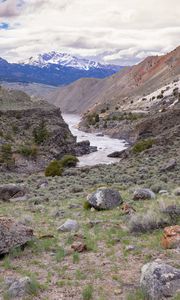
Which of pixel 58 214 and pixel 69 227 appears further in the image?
pixel 58 214

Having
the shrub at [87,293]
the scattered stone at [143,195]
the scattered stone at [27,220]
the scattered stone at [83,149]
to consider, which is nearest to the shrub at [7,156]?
the scattered stone at [83,149]

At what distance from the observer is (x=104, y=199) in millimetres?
17031

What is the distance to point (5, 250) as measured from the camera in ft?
37.2

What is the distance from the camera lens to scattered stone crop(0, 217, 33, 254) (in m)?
11.3

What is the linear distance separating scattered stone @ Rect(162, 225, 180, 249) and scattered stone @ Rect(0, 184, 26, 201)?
43.6 ft

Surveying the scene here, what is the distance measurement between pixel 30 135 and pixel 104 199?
5285 cm

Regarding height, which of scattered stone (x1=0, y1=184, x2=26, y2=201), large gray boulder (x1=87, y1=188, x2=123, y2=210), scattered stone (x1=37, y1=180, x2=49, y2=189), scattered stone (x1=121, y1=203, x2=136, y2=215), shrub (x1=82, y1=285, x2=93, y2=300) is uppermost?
shrub (x1=82, y1=285, x2=93, y2=300)

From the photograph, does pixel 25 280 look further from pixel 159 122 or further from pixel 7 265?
pixel 159 122

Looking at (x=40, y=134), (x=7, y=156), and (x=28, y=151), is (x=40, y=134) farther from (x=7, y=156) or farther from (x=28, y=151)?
(x=7, y=156)

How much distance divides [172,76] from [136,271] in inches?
5653

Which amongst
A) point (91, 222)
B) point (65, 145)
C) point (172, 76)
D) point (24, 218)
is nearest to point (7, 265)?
point (91, 222)

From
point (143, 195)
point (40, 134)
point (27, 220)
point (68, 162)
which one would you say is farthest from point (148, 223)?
point (40, 134)

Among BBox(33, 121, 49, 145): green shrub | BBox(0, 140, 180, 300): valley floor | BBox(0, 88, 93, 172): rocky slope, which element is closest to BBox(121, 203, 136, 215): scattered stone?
BBox(0, 140, 180, 300): valley floor

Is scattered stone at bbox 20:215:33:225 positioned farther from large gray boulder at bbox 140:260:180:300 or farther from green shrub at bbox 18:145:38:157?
green shrub at bbox 18:145:38:157
